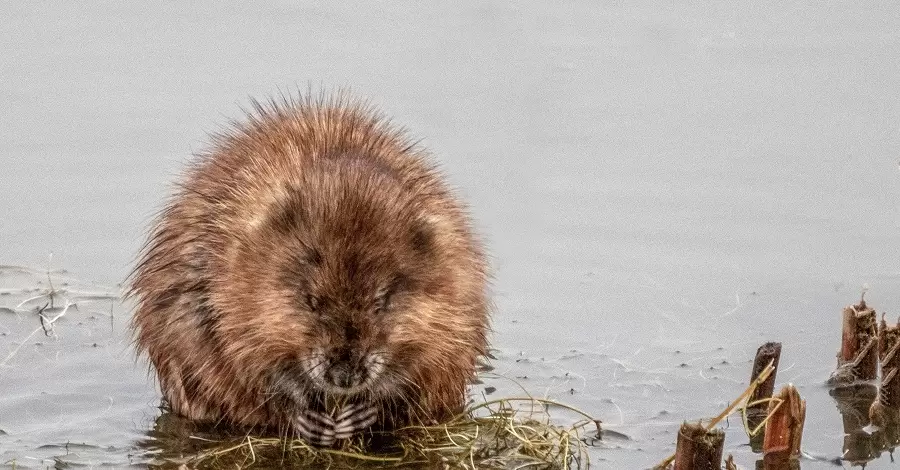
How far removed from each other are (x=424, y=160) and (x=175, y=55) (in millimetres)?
4180

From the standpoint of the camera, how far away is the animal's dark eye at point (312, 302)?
228 inches

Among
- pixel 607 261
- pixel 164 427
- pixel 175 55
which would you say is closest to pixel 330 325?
pixel 164 427

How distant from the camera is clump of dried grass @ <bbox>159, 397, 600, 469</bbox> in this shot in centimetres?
612

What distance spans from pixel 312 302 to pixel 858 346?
2.60 metres

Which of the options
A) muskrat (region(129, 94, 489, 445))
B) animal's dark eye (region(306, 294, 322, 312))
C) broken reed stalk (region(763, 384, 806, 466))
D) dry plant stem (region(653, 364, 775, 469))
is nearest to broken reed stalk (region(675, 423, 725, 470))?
dry plant stem (region(653, 364, 775, 469))

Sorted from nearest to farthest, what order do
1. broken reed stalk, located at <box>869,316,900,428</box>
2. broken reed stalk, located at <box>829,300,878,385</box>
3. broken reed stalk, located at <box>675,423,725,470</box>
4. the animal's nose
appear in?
broken reed stalk, located at <box>675,423,725,470</box> < the animal's nose < broken reed stalk, located at <box>869,316,900,428</box> < broken reed stalk, located at <box>829,300,878,385</box>

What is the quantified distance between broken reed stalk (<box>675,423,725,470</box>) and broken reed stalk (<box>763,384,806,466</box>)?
0.50 m

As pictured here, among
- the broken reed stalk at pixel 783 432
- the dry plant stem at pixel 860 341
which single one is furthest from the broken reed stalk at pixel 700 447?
the dry plant stem at pixel 860 341

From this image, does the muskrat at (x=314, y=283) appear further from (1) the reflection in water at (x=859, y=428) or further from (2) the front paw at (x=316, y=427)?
(1) the reflection in water at (x=859, y=428)

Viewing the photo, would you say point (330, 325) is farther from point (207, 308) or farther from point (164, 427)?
point (164, 427)

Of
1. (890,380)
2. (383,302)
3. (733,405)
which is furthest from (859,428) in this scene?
(383,302)

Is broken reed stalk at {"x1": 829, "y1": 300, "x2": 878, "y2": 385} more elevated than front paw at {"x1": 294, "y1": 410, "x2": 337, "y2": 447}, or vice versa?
broken reed stalk at {"x1": 829, "y1": 300, "x2": 878, "y2": 385}

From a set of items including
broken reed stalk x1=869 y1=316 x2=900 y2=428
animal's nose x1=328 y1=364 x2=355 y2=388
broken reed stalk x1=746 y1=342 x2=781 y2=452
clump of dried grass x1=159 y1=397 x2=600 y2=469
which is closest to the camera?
animal's nose x1=328 y1=364 x2=355 y2=388

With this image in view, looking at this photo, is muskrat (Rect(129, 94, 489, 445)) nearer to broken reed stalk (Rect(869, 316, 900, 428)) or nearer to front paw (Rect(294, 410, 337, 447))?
front paw (Rect(294, 410, 337, 447))
